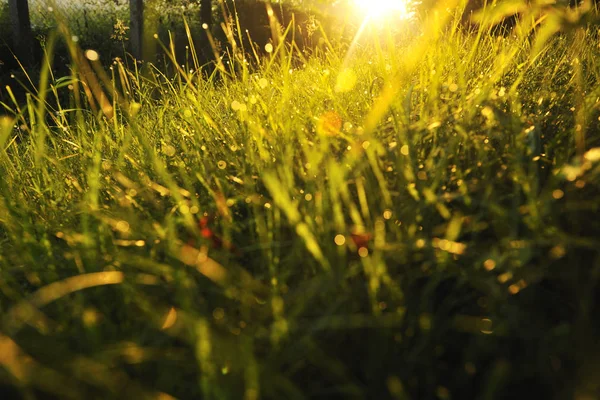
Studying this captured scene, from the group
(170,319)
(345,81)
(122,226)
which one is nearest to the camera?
(170,319)

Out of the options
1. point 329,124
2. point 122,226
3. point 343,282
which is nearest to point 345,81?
point 329,124

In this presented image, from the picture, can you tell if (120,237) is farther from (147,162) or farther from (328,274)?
(328,274)

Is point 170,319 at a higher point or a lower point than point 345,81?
lower

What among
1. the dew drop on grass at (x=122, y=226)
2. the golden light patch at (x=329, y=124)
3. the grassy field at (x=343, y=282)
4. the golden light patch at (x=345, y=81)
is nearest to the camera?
the grassy field at (x=343, y=282)

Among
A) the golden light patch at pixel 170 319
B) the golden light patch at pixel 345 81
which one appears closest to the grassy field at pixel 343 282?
the golden light patch at pixel 170 319

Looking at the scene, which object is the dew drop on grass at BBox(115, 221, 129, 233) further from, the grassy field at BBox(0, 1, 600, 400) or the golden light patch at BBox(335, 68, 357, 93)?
the golden light patch at BBox(335, 68, 357, 93)

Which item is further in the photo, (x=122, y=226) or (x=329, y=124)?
(x=329, y=124)

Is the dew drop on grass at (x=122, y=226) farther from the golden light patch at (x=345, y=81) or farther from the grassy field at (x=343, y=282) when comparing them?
the golden light patch at (x=345, y=81)

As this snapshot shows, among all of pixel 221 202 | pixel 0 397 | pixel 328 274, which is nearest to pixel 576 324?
pixel 328 274

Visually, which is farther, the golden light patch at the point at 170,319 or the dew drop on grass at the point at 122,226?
the dew drop on grass at the point at 122,226

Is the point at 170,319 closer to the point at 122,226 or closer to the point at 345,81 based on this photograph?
the point at 122,226

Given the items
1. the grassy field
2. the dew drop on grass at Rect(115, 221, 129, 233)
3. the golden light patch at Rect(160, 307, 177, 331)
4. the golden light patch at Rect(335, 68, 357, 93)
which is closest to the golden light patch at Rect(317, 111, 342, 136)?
the grassy field

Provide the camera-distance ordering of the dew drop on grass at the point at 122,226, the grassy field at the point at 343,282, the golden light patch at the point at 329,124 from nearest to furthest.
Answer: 1. the grassy field at the point at 343,282
2. the dew drop on grass at the point at 122,226
3. the golden light patch at the point at 329,124

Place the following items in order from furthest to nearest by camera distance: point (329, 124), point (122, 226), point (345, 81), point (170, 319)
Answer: point (345, 81) < point (329, 124) < point (122, 226) < point (170, 319)
